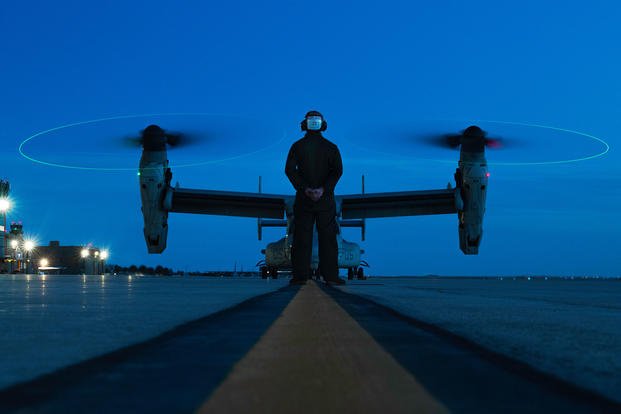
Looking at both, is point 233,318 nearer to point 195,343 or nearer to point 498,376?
point 195,343

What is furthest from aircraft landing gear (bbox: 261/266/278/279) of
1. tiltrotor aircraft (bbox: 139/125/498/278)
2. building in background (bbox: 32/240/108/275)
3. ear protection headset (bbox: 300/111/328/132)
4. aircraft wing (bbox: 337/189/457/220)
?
building in background (bbox: 32/240/108/275)

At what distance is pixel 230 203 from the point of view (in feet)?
130

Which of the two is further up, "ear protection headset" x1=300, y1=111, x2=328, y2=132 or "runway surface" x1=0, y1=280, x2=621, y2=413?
"ear protection headset" x1=300, y1=111, x2=328, y2=132

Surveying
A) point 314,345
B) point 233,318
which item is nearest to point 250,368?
point 314,345

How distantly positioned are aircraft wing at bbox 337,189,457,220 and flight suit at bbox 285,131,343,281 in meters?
21.1

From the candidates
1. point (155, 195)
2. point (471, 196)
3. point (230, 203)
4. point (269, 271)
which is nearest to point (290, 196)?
point (230, 203)

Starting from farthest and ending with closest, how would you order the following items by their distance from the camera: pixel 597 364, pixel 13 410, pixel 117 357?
pixel 117 357 < pixel 597 364 < pixel 13 410

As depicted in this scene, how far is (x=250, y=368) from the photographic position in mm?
3078

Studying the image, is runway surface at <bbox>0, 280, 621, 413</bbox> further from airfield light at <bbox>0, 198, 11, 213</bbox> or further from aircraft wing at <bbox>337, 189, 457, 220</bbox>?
airfield light at <bbox>0, 198, 11, 213</bbox>

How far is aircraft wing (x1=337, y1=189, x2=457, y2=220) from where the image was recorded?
3694 cm

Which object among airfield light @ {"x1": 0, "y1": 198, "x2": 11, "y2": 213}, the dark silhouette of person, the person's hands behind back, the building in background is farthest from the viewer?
the building in background

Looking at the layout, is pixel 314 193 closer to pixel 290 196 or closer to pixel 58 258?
pixel 290 196

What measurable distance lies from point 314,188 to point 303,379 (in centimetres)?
1163

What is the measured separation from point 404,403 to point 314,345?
1756 mm
